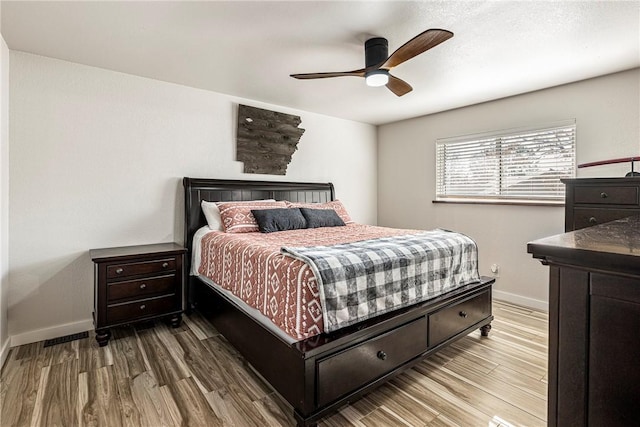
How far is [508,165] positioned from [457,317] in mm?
2263

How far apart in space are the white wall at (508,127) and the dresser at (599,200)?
0.77 metres

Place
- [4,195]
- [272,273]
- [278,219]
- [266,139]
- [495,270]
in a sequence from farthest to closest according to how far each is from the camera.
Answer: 1. [266,139]
2. [495,270]
3. [278,219]
4. [4,195]
5. [272,273]

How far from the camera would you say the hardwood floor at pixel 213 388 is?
1.78 meters

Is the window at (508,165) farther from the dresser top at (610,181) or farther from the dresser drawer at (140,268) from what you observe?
the dresser drawer at (140,268)

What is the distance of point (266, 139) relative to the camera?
13.2 feet

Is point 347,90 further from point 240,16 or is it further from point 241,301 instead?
point 241,301

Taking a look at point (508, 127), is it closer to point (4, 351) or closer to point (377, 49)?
point (377, 49)

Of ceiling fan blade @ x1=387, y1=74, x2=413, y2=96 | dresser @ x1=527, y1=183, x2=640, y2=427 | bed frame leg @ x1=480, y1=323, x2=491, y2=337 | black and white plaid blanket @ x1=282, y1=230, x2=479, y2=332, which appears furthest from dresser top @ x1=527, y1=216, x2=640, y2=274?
bed frame leg @ x1=480, y1=323, x2=491, y2=337

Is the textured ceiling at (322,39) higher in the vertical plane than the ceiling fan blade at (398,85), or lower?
higher

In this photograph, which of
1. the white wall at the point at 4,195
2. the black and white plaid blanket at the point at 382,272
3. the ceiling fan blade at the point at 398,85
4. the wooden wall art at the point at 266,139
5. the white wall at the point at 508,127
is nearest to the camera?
the black and white plaid blanket at the point at 382,272

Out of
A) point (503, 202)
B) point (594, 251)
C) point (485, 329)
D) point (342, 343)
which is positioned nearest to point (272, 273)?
point (342, 343)

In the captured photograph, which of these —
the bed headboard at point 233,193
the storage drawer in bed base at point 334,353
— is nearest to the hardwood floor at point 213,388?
the storage drawer in bed base at point 334,353

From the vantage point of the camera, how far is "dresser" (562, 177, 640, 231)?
2340mm

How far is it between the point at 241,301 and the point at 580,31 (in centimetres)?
311
